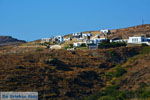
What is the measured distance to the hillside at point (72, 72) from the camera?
2301 inches

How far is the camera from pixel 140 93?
5359cm

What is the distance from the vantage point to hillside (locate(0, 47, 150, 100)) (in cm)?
5844

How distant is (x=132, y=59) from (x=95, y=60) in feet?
16.4

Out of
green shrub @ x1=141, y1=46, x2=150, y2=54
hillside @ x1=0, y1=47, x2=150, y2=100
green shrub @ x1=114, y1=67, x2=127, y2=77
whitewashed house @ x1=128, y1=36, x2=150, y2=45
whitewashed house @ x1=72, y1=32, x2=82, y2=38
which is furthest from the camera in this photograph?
whitewashed house @ x1=72, y1=32, x2=82, y2=38

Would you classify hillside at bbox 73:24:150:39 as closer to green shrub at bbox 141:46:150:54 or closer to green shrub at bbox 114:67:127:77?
green shrub at bbox 141:46:150:54

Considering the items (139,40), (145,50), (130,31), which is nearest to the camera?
(145,50)

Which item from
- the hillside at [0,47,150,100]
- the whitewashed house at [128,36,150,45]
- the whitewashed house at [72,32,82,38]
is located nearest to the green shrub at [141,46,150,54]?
the hillside at [0,47,150,100]

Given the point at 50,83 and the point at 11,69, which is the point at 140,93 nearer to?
the point at 50,83

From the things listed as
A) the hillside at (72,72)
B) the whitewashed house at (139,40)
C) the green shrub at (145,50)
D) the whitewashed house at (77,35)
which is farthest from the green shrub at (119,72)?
the whitewashed house at (77,35)

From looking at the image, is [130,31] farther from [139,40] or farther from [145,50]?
[145,50]

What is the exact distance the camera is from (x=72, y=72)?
2628 inches

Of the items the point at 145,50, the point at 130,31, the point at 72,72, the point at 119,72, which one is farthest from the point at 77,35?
the point at 119,72

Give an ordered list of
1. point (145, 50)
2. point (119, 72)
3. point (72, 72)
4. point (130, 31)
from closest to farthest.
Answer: point (119, 72), point (72, 72), point (145, 50), point (130, 31)

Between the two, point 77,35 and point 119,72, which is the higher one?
point 77,35
